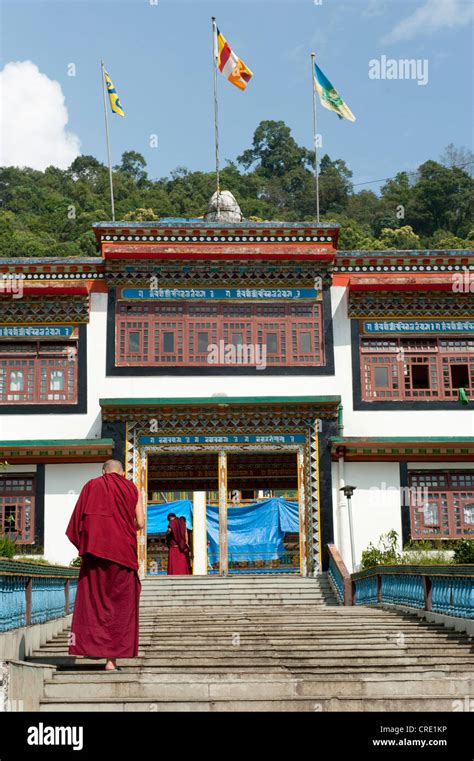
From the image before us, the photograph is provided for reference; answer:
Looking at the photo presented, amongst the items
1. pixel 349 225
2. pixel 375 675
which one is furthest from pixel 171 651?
pixel 349 225

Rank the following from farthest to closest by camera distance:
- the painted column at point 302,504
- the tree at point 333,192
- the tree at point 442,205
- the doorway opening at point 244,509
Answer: the tree at point 333,192, the tree at point 442,205, the doorway opening at point 244,509, the painted column at point 302,504

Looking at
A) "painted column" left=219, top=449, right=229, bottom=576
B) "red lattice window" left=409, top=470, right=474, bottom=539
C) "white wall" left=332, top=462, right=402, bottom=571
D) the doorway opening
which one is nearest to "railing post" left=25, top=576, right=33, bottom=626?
"painted column" left=219, top=449, right=229, bottom=576

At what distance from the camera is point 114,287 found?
21.9 meters

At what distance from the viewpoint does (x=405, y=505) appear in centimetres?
2130

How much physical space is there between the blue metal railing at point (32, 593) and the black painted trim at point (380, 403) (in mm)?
9208

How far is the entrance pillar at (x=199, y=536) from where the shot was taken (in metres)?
28.2

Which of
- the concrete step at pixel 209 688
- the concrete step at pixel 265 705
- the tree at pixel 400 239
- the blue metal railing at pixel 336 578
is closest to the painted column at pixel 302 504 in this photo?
the blue metal railing at pixel 336 578

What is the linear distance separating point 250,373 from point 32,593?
36.2ft

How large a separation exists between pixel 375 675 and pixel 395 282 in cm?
1359

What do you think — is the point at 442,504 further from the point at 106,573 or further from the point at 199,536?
the point at 106,573

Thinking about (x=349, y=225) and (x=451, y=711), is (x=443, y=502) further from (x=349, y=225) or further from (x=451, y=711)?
(x=349, y=225)

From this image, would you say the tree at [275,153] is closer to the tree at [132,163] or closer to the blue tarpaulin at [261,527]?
the tree at [132,163]

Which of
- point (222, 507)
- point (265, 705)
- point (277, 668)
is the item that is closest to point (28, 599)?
point (277, 668)

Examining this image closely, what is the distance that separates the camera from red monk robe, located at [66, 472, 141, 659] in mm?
9297
